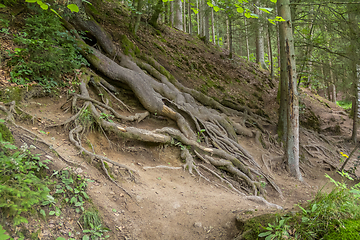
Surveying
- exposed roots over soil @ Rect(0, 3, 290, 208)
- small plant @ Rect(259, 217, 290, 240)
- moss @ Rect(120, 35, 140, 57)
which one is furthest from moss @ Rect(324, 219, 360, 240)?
moss @ Rect(120, 35, 140, 57)

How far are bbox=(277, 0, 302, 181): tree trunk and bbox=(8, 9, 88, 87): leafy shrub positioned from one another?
6371 millimetres

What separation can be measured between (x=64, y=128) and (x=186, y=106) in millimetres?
3918

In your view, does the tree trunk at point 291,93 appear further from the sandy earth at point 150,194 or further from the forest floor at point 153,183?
the sandy earth at point 150,194

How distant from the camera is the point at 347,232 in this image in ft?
5.83

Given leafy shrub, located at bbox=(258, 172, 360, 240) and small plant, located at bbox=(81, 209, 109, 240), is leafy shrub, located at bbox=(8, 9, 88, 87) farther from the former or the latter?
leafy shrub, located at bbox=(258, 172, 360, 240)

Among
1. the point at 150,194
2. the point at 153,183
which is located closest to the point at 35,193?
the point at 150,194

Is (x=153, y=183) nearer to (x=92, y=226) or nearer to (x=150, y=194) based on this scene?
(x=150, y=194)

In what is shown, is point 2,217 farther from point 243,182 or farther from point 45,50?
point 243,182

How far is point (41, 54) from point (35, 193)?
4052 millimetres

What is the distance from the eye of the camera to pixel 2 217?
2035 millimetres

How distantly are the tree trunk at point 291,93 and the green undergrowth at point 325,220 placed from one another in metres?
5.20

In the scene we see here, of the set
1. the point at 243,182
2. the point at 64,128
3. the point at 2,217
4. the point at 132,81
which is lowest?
the point at 243,182

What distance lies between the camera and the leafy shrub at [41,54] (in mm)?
4824

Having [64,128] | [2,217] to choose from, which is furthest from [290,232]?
[64,128]
